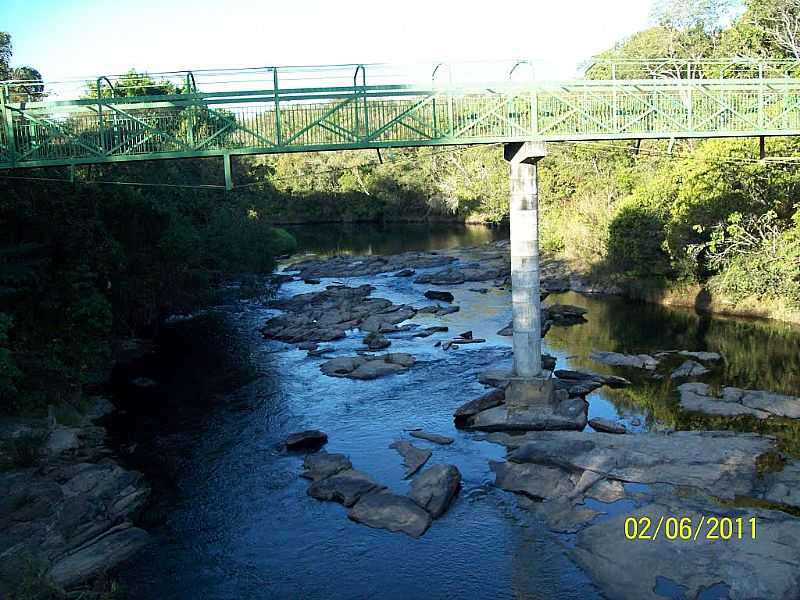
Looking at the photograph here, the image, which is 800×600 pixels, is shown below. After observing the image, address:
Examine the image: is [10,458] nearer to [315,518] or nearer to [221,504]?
[221,504]

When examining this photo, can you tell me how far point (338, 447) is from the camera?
2172 centimetres

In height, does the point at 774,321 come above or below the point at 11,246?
→ below

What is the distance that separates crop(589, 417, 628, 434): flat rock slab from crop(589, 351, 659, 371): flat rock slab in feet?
20.2

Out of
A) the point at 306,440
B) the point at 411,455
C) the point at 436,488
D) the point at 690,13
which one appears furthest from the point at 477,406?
the point at 690,13

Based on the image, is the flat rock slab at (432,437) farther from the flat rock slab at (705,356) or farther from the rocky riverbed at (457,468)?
the flat rock slab at (705,356)

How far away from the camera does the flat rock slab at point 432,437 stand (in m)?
21.8

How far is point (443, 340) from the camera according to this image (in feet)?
107

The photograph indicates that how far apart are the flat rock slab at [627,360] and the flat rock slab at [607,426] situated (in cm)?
616

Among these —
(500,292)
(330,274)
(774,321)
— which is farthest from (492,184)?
(774,321)

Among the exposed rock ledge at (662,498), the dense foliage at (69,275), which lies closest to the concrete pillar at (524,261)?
the exposed rock ledge at (662,498)

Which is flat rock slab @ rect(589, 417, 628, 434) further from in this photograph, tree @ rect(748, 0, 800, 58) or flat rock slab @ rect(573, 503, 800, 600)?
tree @ rect(748, 0, 800, 58)

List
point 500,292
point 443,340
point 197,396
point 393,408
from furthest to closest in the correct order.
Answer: point 500,292, point 443,340, point 197,396, point 393,408

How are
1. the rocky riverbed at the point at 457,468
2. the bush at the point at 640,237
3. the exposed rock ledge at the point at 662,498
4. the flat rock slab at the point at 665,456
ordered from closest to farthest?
1. the exposed rock ledge at the point at 662,498
2. the rocky riverbed at the point at 457,468
3. the flat rock slab at the point at 665,456
4. the bush at the point at 640,237

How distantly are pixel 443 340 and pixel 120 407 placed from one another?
12.4 meters
